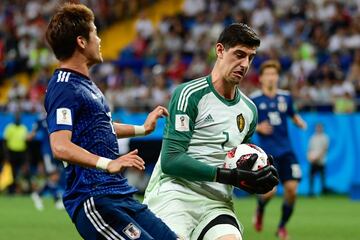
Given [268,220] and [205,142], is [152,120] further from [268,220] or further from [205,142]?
[268,220]

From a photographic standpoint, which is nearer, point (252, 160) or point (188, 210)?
point (252, 160)

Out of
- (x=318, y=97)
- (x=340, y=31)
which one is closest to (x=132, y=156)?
(x=318, y=97)

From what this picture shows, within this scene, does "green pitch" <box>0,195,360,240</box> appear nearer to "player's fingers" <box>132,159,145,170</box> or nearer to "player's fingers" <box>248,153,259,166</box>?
"player's fingers" <box>248,153,259,166</box>

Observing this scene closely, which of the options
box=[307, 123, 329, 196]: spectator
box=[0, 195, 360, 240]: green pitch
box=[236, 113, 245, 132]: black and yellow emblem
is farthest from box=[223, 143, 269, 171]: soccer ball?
box=[307, 123, 329, 196]: spectator

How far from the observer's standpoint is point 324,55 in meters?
24.2

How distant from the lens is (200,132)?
Result: 697cm

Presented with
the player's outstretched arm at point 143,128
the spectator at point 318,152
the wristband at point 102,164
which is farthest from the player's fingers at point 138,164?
the spectator at point 318,152

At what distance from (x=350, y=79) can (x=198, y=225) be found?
52.9 feet

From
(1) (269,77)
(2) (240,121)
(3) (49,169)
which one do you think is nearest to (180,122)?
(2) (240,121)

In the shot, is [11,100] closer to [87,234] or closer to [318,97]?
[318,97]

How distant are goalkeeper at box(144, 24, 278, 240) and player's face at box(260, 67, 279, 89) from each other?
6473 mm

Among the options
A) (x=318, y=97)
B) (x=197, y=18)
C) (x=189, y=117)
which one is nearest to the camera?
(x=189, y=117)

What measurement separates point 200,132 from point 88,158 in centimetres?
161

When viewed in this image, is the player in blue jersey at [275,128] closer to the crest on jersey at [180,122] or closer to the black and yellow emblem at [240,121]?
the black and yellow emblem at [240,121]
